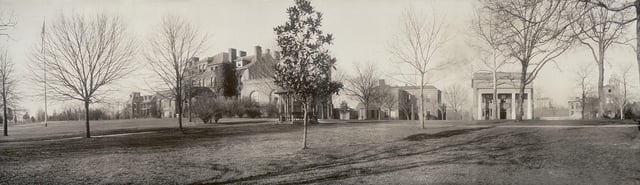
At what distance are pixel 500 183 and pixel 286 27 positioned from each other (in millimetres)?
7291

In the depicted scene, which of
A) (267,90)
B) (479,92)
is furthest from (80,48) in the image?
(479,92)

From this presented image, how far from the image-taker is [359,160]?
10281 mm

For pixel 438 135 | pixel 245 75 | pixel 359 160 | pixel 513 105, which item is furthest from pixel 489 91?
pixel 359 160

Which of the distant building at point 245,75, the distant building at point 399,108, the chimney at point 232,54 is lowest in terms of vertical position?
the distant building at point 399,108

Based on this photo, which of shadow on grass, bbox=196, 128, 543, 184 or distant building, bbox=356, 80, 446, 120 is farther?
distant building, bbox=356, 80, 446, 120

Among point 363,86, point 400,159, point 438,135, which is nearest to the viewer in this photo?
point 400,159

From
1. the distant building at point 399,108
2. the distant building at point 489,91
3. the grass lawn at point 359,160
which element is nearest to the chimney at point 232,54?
the distant building at point 399,108

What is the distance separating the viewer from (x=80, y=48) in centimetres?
1731

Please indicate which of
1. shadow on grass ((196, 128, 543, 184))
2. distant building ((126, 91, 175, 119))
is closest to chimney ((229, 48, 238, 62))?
distant building ((126, 91, 175, 119))

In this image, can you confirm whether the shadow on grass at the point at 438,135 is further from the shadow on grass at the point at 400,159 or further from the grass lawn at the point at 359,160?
the shadow on grass at the point at 400,159

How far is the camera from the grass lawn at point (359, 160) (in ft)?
26.9

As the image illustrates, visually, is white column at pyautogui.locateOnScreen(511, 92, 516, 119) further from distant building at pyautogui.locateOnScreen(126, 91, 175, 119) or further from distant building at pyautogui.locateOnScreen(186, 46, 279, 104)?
distant building at pyautogui.locateOnScreen(126, 91, 175, 119)

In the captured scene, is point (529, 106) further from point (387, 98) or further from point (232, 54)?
point (232, 54)

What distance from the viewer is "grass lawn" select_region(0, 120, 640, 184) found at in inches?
322
